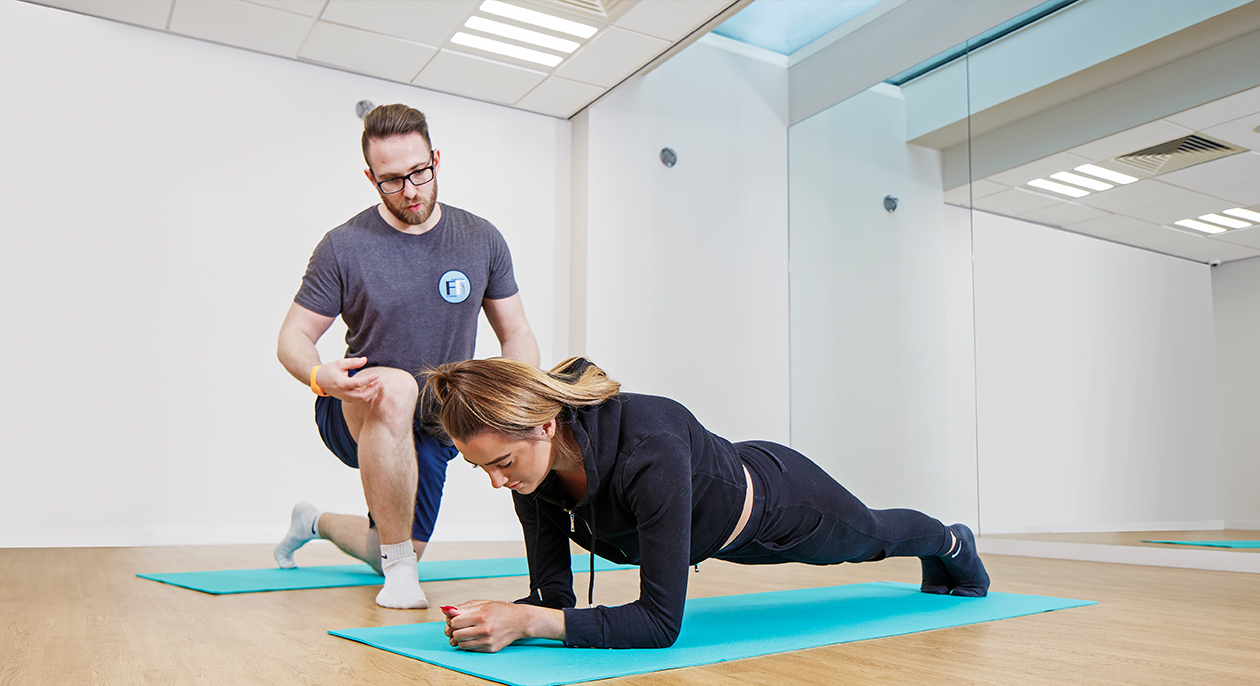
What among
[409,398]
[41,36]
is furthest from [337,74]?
[409,398]

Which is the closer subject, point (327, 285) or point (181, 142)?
point (327, 285)

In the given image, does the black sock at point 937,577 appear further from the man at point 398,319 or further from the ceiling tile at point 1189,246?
the ceiling tile at point 1189,246

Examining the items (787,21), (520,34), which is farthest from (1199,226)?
(520,34)

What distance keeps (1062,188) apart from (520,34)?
2.48 meters

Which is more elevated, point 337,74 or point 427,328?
point 337,74

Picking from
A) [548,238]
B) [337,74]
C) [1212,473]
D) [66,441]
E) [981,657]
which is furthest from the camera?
[548,238]

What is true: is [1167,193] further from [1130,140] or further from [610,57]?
[610,57]

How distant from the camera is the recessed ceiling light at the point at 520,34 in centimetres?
378

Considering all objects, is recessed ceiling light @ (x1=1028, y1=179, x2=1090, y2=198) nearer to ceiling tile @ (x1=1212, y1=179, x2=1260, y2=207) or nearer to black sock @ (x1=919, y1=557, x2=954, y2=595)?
ceiling tile @ (x1=1212, y1=179, x2=1260, y2=207)

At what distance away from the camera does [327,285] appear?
6.66 feet

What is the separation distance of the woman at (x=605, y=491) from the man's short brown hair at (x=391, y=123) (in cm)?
83

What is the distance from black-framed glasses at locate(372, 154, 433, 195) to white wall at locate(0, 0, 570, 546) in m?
2.18

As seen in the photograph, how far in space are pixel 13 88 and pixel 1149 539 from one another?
487 cm

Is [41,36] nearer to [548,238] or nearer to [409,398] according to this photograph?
[548,238]
